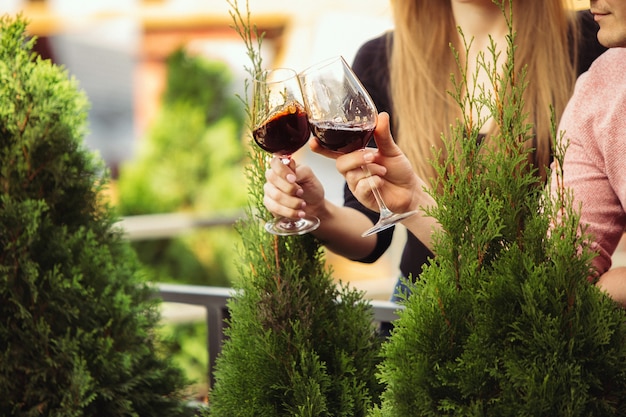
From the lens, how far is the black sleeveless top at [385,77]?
210 centimetres

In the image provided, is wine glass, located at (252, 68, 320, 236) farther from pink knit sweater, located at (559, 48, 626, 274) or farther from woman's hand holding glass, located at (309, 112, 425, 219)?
pink knit sweater, located at (559, 48, 626, 274)

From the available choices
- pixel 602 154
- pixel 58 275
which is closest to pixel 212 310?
pixel 58 275

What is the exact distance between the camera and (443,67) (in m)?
2.21

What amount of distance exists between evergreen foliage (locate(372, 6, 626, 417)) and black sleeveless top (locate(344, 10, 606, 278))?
0.71m

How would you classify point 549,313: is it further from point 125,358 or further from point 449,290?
point 125,358

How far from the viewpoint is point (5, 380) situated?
1865 millimetres

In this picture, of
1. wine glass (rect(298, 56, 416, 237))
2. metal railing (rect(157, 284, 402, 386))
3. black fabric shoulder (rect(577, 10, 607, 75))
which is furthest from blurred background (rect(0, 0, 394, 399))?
black fabric shoulder (rect(577, 10, 607, 75))

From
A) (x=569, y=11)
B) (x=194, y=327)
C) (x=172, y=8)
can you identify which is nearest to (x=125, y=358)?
(x=569, y=11)

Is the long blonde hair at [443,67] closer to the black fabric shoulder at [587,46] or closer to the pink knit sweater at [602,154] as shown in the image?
the black fabric shoulder at [587,46]

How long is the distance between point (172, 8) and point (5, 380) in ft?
26.8

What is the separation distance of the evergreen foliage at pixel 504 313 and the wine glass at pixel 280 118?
35 cm

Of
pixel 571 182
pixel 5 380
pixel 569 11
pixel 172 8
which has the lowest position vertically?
pixel 5 380

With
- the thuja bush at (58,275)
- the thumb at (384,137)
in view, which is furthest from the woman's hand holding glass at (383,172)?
the thuja bush at (58,275)

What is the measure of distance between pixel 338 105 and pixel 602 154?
58cm
